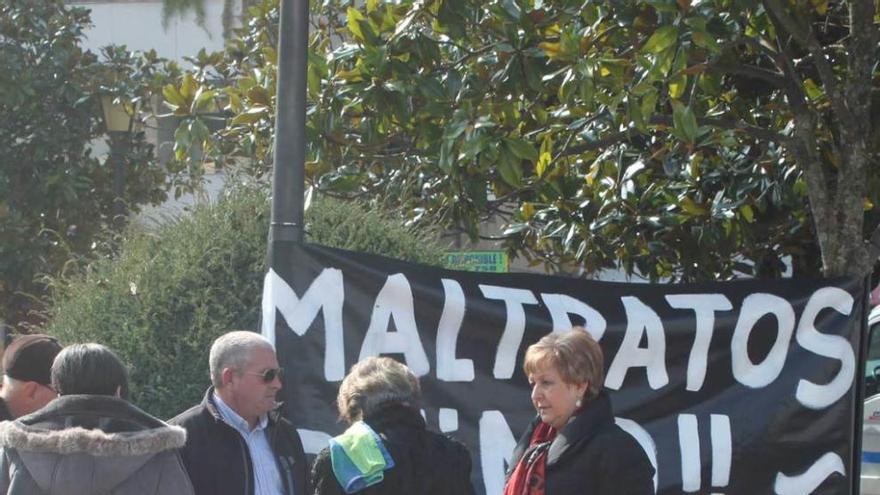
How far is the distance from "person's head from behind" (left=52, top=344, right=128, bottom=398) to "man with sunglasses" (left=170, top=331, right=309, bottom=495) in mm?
448

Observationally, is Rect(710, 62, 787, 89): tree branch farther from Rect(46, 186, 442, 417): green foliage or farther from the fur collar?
the fur collar

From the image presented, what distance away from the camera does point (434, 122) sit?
7.29m

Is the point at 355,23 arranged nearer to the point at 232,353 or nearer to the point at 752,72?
the point at 752,72

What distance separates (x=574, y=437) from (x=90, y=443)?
145 centimetres

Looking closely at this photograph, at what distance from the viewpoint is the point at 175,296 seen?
562cm

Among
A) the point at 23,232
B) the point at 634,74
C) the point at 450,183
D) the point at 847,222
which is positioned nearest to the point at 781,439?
the point at 847,222

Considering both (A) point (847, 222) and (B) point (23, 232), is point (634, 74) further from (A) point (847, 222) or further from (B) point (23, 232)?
(B) point (23, 232)

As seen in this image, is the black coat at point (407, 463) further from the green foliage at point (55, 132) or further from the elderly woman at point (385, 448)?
the green foliage at point (55, 132)

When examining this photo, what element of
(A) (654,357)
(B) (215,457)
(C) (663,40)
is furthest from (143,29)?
(B) (215,457)

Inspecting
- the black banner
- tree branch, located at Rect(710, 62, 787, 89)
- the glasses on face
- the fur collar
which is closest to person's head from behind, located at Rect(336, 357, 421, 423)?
the glasses on face

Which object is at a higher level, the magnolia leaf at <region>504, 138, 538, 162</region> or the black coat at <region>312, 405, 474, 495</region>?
the magnolia leaf at <region>504, 138, 538, 162</region>

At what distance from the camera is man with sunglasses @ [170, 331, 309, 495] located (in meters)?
4.15

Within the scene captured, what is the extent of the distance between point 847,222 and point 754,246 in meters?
3.12

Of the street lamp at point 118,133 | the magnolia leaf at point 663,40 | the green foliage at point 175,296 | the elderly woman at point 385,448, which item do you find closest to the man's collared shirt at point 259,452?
the elderly woman at point 385,448
